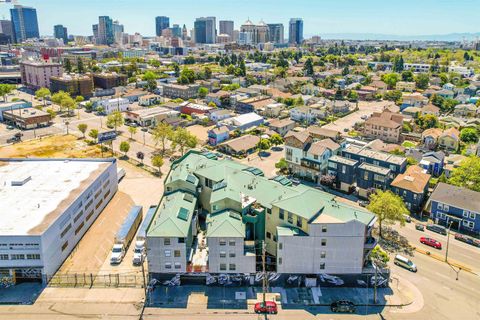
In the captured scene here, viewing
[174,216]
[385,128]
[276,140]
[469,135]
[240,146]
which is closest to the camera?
[174,216]

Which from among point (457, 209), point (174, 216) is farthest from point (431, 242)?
point (174, 216)

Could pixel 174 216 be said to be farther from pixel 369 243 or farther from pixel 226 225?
pixel 369 243

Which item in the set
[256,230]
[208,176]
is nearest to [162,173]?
[208,176]

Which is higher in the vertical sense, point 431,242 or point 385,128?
point 385,128

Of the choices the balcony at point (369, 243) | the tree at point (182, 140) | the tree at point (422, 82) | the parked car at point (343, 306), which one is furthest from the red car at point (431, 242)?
the tree at point (422, 82)

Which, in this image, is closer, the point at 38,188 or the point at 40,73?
the point at 38,188

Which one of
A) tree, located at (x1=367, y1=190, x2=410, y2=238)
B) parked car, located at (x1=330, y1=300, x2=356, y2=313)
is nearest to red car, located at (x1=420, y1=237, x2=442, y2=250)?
tree, located at (x1=367, y1=190, x2=410, y2=238)

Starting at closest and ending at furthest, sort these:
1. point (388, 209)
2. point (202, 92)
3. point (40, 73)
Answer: point (388, 209)
point (202, 92)
point (40, 73)

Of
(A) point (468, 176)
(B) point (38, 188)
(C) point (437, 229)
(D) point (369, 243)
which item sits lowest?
(C) point (437, 229)

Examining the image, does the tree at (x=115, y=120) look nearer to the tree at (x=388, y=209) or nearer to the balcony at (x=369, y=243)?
the tree at (x=388, y=209)
